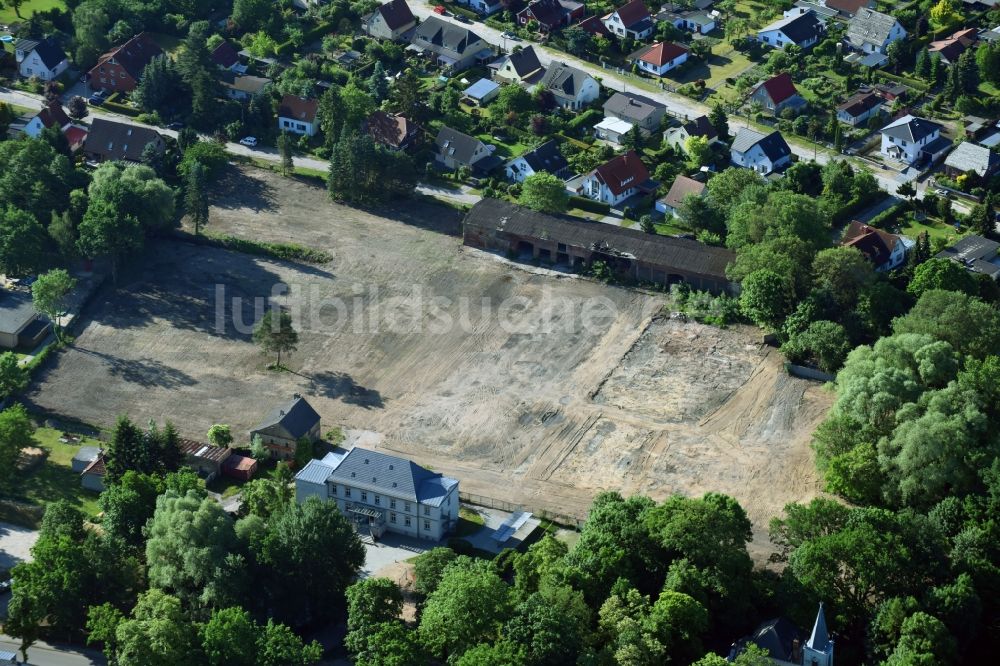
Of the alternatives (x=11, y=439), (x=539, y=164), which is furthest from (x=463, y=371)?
(x=11, y=439)

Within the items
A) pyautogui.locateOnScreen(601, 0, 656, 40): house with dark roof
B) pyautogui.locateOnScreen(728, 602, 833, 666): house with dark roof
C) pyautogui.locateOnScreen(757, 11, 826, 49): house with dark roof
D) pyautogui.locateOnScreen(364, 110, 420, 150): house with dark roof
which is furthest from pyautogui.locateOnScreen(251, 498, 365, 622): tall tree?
pyautogui.locateOnScreen(757, 11, 826, 49): house with dark roof

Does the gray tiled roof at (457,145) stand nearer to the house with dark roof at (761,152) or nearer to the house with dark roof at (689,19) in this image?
the house with dark roof at (761,152)

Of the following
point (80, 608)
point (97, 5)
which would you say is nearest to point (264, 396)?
point (80, 608)

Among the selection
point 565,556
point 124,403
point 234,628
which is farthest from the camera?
point 124,403

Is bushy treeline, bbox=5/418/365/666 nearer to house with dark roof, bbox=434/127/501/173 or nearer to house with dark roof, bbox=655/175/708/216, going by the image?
house with dark roof, bbox=655/175/708/216

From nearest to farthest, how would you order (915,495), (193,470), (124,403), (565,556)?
(565,556)
(915,495)
(193,470)
(124,403)

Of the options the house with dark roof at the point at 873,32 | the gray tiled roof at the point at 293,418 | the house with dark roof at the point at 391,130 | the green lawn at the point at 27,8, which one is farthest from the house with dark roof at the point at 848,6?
the gray tiled roof at the point at 293,418

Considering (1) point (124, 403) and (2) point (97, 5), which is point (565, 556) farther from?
(2) point (97, 5)
